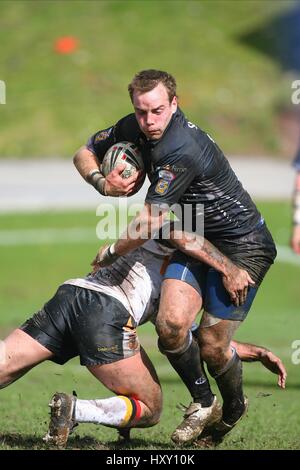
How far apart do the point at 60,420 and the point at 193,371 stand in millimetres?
1104

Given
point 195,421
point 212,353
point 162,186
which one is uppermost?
point 162,186

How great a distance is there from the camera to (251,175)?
78.0 ft

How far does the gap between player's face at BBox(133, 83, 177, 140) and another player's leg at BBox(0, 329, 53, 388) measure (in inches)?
63.9

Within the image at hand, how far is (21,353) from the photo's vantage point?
708cm

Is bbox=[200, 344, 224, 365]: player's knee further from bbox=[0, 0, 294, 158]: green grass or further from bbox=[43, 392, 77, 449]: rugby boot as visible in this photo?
bbox=[0, 0, 294, 158]: green grass

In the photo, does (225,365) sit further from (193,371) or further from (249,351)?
(249,351)

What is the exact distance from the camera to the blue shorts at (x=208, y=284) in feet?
23.8

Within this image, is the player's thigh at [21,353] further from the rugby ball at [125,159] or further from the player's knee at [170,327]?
the rugby ball at [125,159]

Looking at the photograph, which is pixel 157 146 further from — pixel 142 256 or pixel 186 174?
pixel 142 256

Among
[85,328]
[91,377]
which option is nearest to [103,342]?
[85,328]

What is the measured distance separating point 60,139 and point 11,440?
1917 cm

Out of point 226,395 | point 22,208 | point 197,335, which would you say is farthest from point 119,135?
point 22,208

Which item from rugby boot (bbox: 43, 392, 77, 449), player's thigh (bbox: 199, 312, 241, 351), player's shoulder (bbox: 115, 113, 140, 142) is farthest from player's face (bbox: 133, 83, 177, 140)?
rugby boot (bbox: 43, 392, 77, 449)

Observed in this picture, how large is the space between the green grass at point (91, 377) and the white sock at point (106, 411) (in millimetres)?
406
